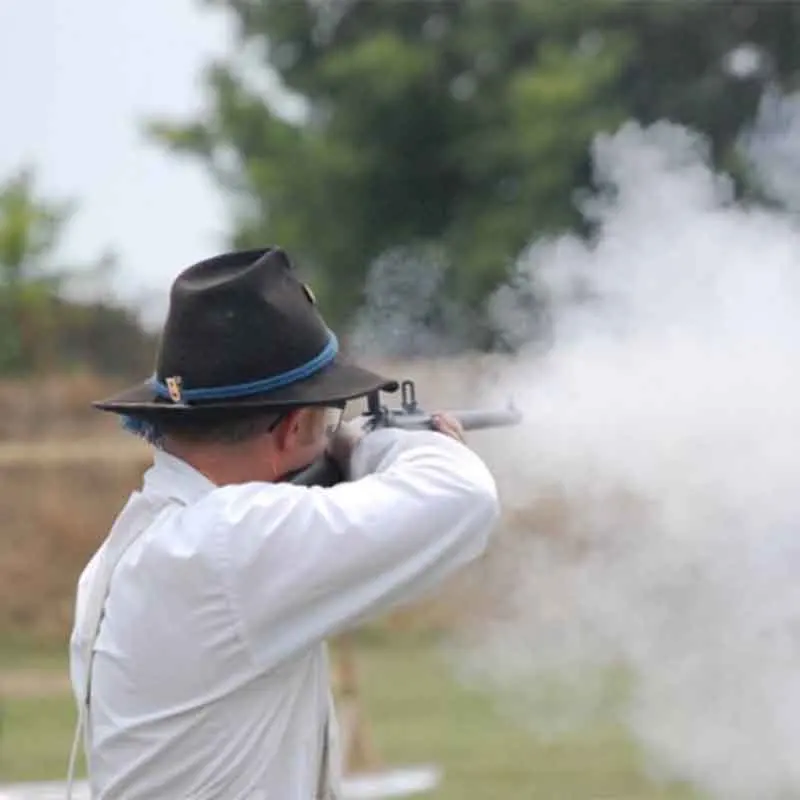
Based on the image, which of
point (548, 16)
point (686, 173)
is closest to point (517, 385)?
point (686, 173)

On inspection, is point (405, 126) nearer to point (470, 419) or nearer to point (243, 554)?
point (470, 419)

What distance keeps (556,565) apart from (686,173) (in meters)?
2.02

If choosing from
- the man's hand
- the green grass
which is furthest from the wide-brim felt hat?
the green grass

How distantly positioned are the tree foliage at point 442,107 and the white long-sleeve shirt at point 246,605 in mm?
16299

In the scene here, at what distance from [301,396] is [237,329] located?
0.47 ft

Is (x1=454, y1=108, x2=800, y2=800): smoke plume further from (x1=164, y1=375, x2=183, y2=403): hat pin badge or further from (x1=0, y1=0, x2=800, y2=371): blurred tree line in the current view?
(x1=0, y1=0, x2=800, y2=371): blurred tree line

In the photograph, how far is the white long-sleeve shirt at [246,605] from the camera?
351 cm

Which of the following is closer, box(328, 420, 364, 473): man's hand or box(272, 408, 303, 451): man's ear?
box(272, 408, 303, 451): man's ear

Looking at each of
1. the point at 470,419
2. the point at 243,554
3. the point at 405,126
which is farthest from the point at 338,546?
the point at 405,126

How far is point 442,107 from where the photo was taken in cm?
2233

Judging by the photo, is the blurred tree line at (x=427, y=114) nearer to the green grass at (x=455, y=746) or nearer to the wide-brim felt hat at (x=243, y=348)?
the green grass at (x=455, y=746)

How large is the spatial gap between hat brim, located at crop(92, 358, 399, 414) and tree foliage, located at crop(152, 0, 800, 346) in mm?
16163

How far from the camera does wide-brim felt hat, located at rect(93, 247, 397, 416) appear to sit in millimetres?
3623

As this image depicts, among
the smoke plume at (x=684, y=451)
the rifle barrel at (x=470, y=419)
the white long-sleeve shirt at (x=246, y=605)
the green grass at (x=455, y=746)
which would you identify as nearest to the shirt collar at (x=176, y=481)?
the white long-sleeve shirt at (x=246, y=605)
